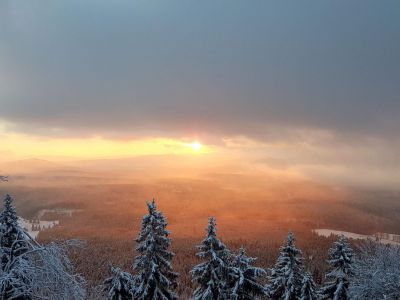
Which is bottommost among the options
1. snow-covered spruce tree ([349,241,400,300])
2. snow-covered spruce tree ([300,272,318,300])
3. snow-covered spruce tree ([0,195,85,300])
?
snow-covered spruce tree ([300,272,318,300])

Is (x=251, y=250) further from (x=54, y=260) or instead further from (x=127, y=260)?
(x=54, y=260)

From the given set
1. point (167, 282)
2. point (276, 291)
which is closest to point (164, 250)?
point (167, 282)

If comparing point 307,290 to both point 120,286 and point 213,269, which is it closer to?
point 213,269

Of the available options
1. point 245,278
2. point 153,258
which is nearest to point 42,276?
point 153,258

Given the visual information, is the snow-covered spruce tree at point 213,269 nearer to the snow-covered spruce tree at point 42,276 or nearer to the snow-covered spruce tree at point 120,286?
the snow-covered spruce tree at point 120,286

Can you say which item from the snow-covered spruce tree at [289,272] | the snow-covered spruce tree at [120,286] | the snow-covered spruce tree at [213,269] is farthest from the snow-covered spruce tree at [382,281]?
the snow-covered spruce tree at [120,286]

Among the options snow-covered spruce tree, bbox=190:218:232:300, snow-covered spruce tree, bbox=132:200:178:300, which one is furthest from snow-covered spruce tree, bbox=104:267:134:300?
snow-covered spruce tree, bbox=190:218:232:300

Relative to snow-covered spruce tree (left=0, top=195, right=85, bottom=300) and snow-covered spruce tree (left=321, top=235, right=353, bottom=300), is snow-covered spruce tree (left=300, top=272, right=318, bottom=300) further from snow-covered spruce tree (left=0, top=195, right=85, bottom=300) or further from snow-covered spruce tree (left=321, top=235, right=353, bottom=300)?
snow-covered spruce tree (left=0, top=195, right=85, bottom=300)
